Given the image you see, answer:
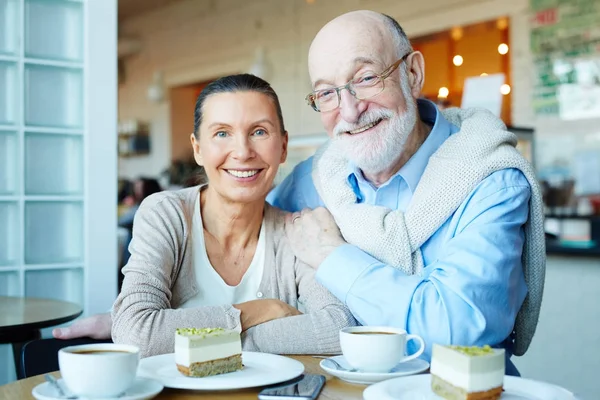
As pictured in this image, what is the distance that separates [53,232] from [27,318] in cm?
97

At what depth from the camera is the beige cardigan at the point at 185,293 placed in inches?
58.8

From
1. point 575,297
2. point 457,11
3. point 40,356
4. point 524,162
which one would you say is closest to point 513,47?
point 457,11

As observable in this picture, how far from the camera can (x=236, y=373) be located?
122cm

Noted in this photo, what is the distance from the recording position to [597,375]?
11.5 ft

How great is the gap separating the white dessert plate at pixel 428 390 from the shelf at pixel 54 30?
261 centimetres

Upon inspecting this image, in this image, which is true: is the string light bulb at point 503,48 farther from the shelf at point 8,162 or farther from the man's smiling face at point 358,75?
the man's smiling face at point 358,75

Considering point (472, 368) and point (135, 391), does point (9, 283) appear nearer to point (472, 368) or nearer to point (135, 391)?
point (135, 391)

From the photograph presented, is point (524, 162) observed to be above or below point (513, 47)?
below

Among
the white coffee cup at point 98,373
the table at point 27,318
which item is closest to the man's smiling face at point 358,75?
the white coffee cup at point 98,373

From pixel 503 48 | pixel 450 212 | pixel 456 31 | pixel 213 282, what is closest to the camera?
pixel 450 212

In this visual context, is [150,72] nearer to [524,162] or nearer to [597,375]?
[597,375]

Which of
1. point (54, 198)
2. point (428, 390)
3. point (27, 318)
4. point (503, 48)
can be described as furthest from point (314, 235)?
point (503, 48)

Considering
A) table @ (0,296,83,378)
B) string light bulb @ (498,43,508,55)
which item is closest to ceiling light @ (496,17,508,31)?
string light bulb @ (498,43,508,55)

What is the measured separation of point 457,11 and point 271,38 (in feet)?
8.84
